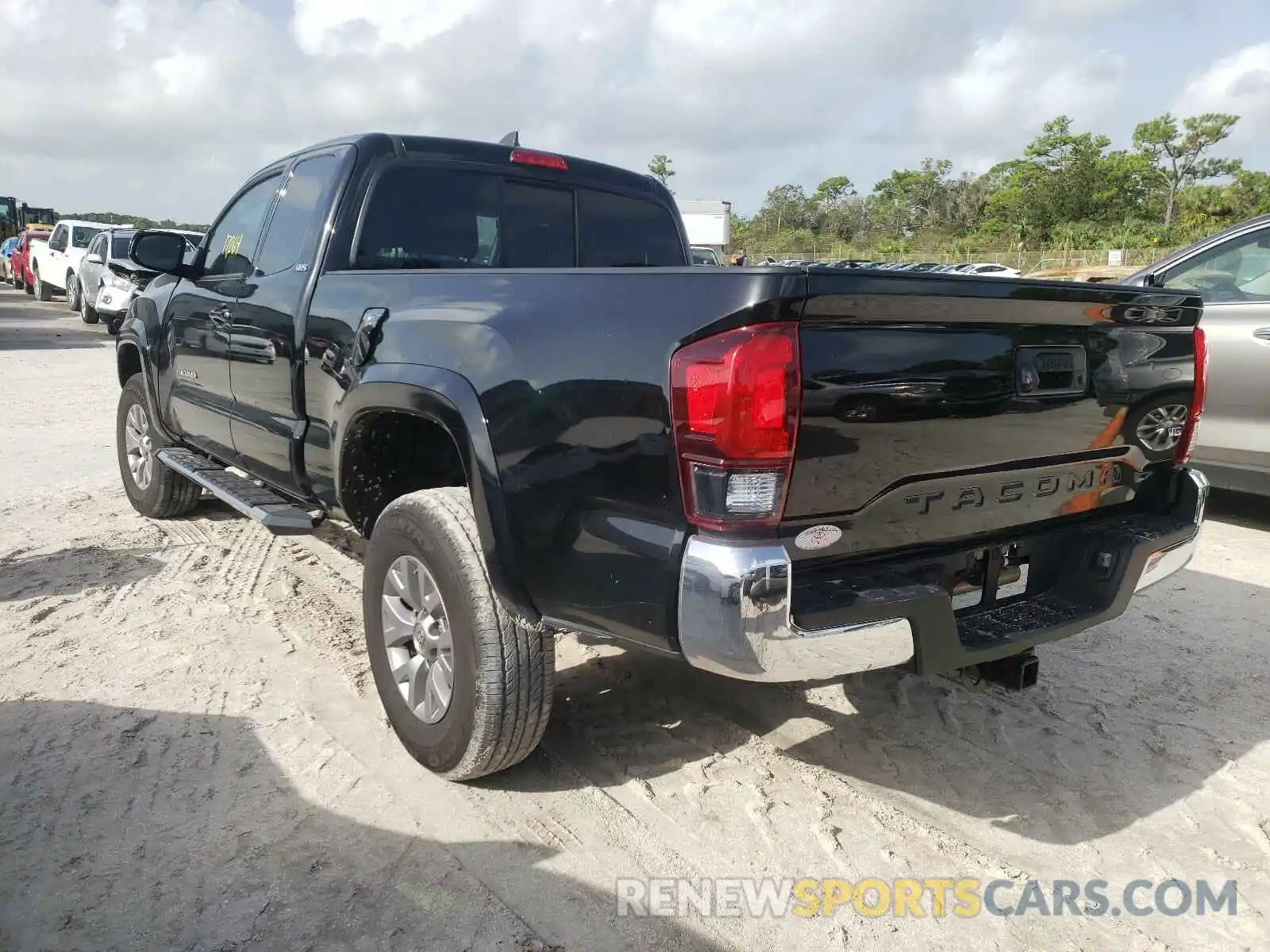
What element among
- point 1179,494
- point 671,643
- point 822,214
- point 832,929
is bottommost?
point 832,929

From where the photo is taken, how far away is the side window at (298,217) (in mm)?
3592

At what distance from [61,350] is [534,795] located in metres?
14.8

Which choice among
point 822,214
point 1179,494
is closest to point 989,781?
point 1179,494

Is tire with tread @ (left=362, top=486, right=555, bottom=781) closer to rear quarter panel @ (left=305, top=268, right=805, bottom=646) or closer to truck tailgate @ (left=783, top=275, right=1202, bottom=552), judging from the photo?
rear quarter panel @ (left=305, top=268, right=805, bottom=646)

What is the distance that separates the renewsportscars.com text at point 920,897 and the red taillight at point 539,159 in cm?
277

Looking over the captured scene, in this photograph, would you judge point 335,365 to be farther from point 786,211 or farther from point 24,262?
point 786,211

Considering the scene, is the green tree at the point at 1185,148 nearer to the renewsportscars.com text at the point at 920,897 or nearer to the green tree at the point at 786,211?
the green tree at the point at 786,211

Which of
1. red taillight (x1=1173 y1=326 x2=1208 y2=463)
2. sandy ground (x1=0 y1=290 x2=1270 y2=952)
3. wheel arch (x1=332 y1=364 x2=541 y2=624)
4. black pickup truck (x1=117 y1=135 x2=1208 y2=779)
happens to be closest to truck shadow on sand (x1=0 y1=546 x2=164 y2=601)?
sandy ground (x1=0 y1=290 x2=1270 y2=952)

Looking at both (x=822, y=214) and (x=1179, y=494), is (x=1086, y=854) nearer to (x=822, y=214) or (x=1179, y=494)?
(x=1179, y=494)

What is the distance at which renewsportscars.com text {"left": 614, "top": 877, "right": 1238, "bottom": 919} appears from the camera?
238 cm

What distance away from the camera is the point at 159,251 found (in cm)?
444

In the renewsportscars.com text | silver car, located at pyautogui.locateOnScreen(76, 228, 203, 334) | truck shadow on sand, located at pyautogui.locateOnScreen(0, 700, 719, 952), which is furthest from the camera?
silver car, located at pyautogui.locateOnScreen(76, 228, 203, 334)

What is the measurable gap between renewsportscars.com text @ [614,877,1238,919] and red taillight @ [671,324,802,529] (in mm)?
1002

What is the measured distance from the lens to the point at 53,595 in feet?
14.3
